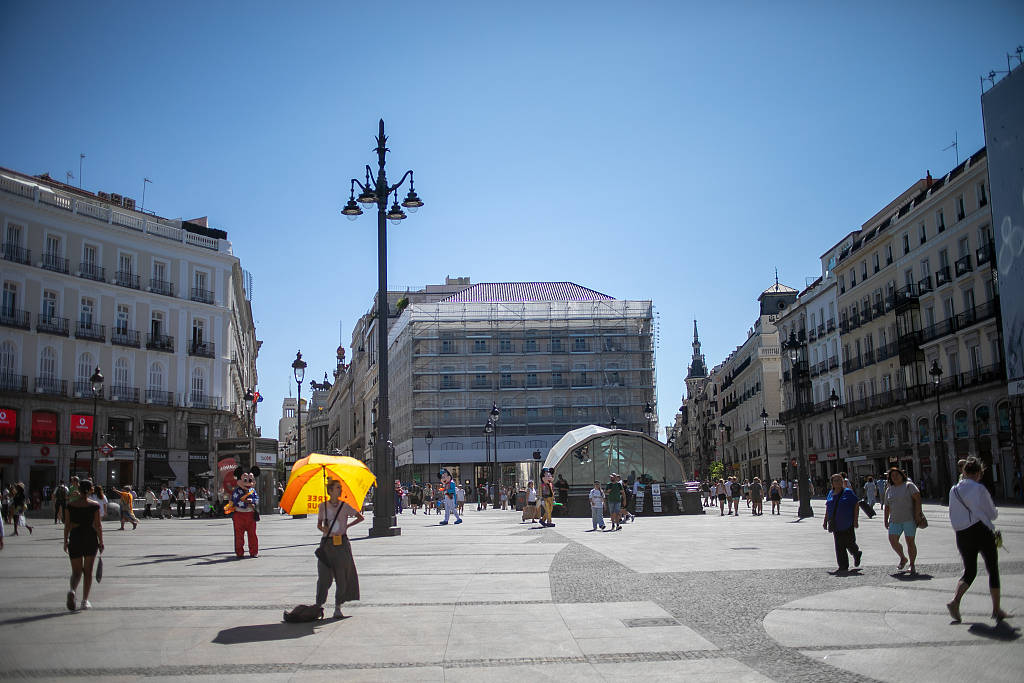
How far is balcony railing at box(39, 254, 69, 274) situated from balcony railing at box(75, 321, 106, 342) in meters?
2.90

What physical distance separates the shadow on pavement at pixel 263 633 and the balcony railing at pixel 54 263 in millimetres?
41610

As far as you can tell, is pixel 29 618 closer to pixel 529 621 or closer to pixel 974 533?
pixel 529 621

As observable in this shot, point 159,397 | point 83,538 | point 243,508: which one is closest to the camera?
point 83,538

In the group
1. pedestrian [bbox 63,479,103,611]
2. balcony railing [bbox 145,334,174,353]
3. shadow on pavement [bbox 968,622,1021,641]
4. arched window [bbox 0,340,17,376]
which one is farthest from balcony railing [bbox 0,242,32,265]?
shadow on pavement [bbox 968,622,1021,641]

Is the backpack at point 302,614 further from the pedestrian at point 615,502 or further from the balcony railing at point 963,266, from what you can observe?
the balcony railing at point 963,266

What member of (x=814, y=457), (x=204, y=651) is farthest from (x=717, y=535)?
(x=814, y=457)

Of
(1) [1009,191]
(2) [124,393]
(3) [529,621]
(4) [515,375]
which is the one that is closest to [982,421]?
(1) [1009,191]

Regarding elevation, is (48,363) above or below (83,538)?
above

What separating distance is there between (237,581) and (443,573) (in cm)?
300

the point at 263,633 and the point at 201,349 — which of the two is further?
the point at 201,349

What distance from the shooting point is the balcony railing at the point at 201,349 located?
51.4 meters

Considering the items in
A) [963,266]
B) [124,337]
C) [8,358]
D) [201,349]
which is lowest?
[8,358]

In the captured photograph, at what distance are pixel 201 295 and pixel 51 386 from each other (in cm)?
1121

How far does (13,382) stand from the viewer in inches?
1667
